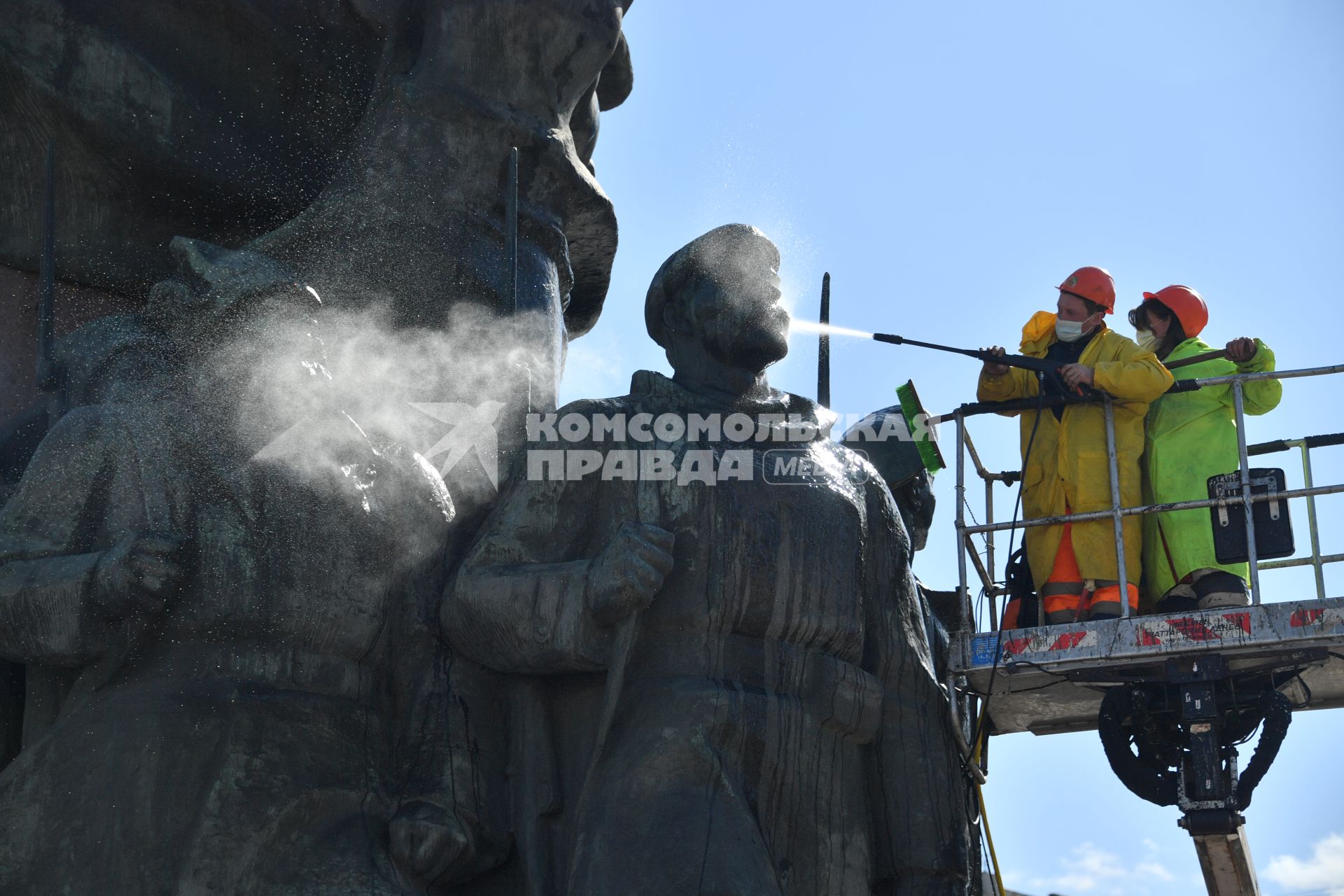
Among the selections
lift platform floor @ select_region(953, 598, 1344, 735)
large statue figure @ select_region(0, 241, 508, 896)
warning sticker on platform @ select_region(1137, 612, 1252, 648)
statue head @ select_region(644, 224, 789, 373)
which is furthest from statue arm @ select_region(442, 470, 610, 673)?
warning sticker on platform @ select_region(1137, 612, 1252, 648)

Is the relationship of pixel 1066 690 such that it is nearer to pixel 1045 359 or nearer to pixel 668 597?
pixel 1045 359

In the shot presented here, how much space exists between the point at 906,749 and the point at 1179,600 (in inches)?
101

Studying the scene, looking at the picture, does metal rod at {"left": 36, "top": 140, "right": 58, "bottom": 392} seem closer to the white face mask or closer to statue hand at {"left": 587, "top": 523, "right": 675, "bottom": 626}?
statue hand at {"left": 587, "top": 523, "right": 675, "bottom": 626}

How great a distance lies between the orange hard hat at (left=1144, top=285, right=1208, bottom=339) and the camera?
36.0 ft

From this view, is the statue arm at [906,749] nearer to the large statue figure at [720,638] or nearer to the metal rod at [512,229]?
the large statue figure at [720,638]

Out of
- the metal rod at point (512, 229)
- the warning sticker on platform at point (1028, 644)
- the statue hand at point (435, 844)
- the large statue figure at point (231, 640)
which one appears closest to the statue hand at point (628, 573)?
the large statue figure at point (231, 640)

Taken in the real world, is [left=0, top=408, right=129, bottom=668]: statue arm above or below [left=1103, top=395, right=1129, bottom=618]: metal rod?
below

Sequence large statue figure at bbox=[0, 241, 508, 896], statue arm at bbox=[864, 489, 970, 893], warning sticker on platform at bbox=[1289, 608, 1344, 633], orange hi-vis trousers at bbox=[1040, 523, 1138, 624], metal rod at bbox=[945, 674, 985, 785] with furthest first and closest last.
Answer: orange hi-vis trousers at bbox=[1040, 523, 1138, 624], warning sticker on platform at bbox=[1289, 608, 1344, 633], metal rod at bbox=[945, 674, 985, 785], statue arm at bbox=[864, 489, 970, 893], large statue figure at bbox=[0, 241, 508, 896]

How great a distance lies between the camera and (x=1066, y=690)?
10211 mm

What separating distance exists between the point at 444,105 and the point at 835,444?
230 cm

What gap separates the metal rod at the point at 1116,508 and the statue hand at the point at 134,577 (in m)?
4.35

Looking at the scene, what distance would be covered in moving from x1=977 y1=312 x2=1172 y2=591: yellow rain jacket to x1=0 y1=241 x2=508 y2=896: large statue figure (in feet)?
10.8

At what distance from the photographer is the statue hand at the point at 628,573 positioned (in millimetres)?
7539

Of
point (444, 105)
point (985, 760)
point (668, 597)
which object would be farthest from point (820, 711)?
point (444, 105)
